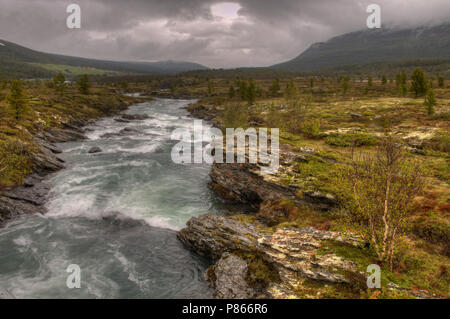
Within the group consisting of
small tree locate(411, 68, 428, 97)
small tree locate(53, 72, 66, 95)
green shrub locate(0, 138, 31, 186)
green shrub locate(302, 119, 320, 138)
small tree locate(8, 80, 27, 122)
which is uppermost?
small tree locate(53, 72, 66, 95)

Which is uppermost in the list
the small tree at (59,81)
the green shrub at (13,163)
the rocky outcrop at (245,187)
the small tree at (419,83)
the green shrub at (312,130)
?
the small tree at (59,81)

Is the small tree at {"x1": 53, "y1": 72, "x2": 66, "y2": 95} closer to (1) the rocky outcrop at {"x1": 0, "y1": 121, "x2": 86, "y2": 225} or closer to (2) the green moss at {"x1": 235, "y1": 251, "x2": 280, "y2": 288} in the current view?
(1) the rocky outcrop at {"x1": 0, "y1": 121, "x2": 86, "y2": 225}

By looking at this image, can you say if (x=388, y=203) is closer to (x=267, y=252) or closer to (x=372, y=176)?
(x=372, y=176)

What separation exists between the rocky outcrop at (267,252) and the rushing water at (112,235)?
5.60ft

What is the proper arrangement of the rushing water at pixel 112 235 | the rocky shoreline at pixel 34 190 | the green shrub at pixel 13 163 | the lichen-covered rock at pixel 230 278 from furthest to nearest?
the green shrub at pixel 13 163 < the rocky shoreline at pixel 34 190 < the rushing water at pixel 112 235 < the lichen-covered rock at pixel 230 278

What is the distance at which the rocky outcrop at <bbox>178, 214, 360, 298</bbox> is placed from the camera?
15.2m

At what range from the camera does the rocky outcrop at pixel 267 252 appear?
50.0 feet

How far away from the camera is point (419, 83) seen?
75.9m

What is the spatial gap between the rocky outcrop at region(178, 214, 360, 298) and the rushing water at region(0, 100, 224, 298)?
5.60 ft

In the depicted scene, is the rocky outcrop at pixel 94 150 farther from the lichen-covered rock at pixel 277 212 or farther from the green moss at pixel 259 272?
the green moss at pixel 259 272

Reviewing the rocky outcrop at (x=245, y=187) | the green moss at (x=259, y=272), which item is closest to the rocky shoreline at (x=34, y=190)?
the rocky outcrop at (x=245, y=187)

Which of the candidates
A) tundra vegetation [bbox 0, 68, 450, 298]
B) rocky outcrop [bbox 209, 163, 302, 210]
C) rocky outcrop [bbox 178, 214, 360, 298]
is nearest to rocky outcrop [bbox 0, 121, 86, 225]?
tundra vegetation [bbox 0, 68, 450, 298]

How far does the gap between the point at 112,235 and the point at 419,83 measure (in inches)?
3626
